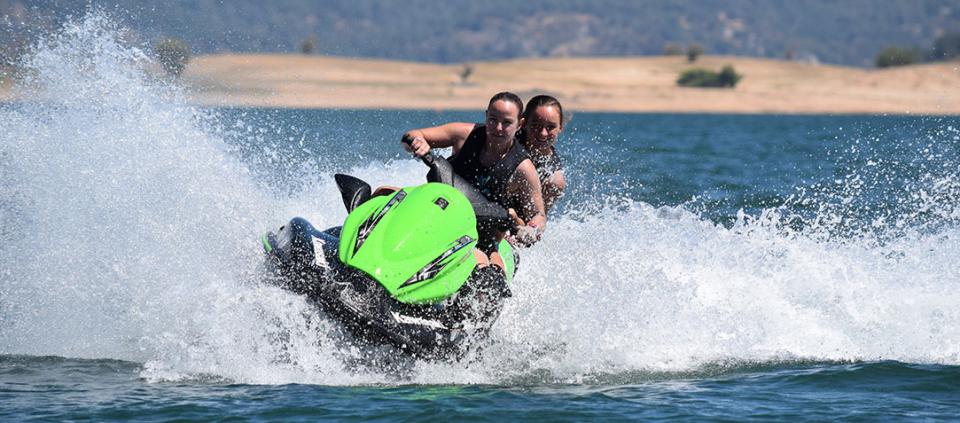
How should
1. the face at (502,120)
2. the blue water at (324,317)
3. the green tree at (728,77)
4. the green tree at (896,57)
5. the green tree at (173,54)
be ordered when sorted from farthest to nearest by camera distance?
1. the green tree at (896,57)
2. the green tree at (728,77)
3. the green tree at (173,54)
4. the face at (502,120)
5. the blue water at (324,317)

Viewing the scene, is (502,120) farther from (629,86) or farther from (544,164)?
(629,86)

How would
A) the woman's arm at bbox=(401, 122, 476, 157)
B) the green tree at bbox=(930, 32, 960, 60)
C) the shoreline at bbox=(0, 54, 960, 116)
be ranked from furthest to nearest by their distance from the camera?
the green tree at bbox=(930, 32, 960, 60), the shoreline at bbox=(0, 54, 960, 116), the woman's arm at bbox=(401, 122, 476, 157)

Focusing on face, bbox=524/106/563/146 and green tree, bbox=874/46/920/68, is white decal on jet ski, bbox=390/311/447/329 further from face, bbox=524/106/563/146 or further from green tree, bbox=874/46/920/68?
green tree, bbox=874/46/920/68

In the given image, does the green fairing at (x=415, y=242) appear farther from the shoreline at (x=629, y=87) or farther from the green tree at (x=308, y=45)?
the shoreline at (x=629, y=87)

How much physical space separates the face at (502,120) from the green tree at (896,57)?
302 ft

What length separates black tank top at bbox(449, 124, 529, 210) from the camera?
682cm

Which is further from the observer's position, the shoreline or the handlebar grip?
the shoreline

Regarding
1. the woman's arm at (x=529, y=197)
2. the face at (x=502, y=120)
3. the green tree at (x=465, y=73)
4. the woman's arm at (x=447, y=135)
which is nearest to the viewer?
the face at (x=502, y=120)

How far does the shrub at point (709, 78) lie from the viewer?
243 ft

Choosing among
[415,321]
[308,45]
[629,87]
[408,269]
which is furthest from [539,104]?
[629,87]

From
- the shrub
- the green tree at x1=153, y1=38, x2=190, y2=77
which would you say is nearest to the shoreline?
the shrub

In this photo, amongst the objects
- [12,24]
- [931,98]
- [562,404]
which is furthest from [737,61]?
[562,404]

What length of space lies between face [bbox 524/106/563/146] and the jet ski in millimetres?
501

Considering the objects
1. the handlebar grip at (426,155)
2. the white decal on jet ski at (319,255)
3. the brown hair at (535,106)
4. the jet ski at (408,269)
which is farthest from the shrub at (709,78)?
the white decal on jet ski at (319,255)
